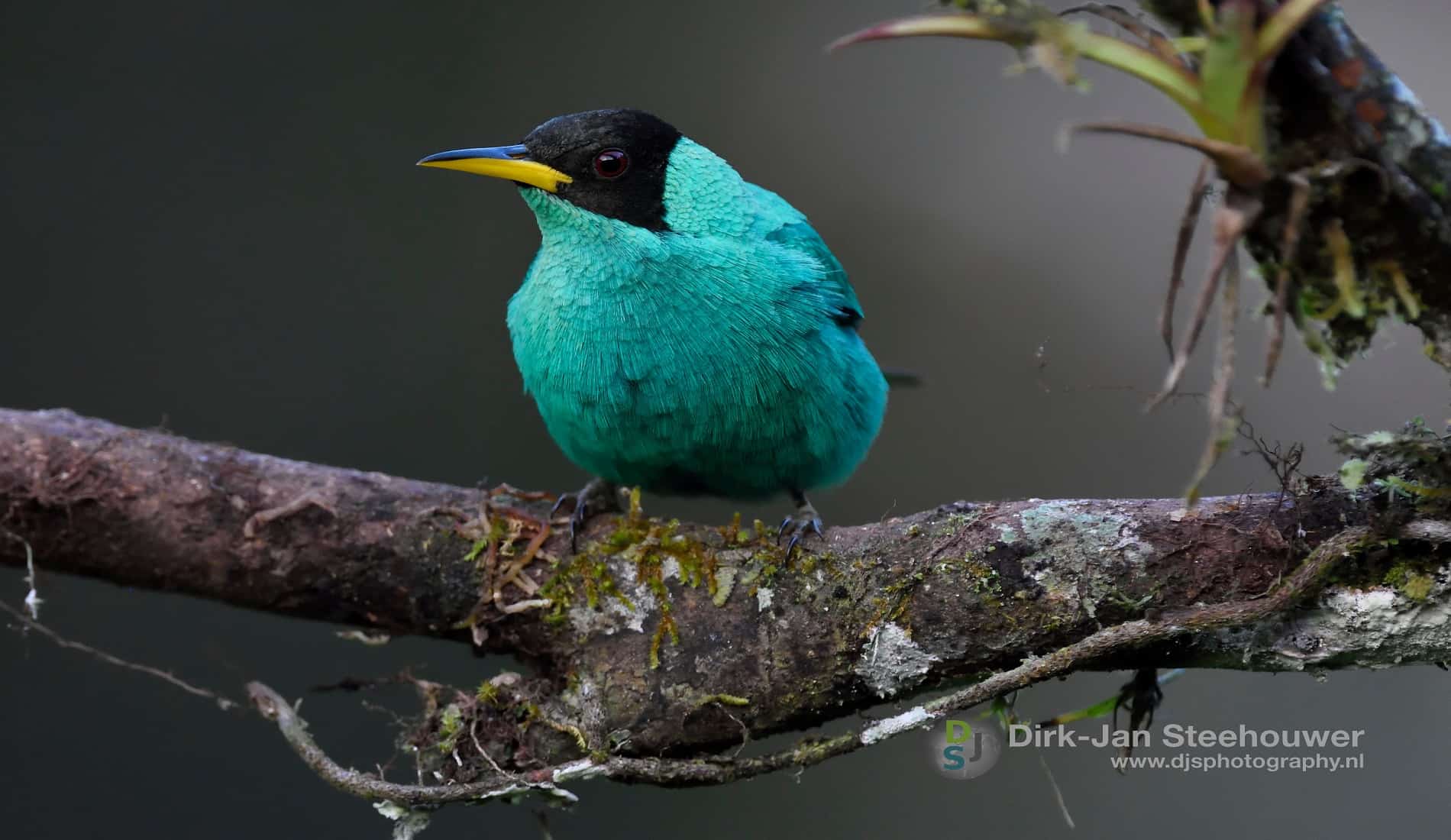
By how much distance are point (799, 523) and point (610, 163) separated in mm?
1065

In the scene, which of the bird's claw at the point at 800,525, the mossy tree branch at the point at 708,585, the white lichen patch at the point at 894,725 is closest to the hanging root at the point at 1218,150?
the mossy tree branch at the point at 708,585

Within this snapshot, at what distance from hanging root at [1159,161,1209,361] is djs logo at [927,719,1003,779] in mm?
1055

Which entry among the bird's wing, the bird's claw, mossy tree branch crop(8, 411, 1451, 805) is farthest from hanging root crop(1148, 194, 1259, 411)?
the bird's wing

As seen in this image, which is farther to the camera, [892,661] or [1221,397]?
[892,661]

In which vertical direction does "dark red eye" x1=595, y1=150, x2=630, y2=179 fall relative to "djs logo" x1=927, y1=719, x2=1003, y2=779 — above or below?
above

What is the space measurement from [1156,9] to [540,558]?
1627 mm

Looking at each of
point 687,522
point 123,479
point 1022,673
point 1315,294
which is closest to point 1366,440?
point 1315,294

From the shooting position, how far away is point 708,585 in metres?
2.39

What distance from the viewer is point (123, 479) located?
248cm

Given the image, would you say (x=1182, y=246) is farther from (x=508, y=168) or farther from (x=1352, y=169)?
(x=508, y=168)

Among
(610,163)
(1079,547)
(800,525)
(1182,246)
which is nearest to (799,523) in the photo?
(800,525)

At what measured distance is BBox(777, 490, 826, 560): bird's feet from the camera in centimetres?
241

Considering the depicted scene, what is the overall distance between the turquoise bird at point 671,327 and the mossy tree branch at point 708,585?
0.34 m

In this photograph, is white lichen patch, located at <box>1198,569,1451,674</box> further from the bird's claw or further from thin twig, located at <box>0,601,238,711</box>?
thin twig, located at <box>0,601,238,711</box>
